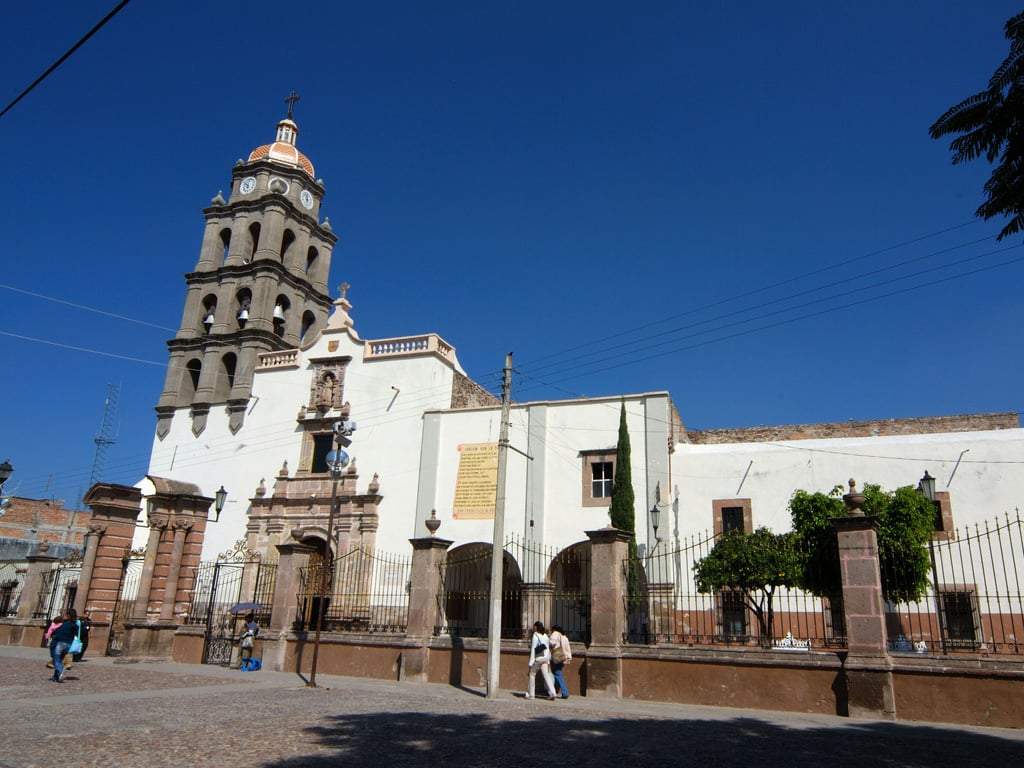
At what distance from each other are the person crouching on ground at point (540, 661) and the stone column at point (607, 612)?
0.76 metres

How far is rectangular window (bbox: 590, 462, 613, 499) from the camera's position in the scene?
25.7 meters

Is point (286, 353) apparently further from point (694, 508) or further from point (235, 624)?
point (694, 508)

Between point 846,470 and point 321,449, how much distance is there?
19779 millimetres

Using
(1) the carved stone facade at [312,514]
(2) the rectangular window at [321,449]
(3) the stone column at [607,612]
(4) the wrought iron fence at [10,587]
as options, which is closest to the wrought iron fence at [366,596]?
(1) the carved stone facade at [312,514]

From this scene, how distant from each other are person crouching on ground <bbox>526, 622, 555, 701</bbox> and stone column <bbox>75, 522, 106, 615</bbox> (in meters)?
13.9

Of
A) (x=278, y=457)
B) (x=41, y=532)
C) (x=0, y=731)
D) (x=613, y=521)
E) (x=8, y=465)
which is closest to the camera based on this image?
(x=0, y=731)

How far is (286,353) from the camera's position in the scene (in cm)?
3350

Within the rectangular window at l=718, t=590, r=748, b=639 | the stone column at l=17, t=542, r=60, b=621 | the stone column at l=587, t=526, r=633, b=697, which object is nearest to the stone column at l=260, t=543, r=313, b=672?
the stone column at l=587, t=526, r=633, b=697

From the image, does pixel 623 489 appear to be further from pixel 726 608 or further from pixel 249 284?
pixel 249 284

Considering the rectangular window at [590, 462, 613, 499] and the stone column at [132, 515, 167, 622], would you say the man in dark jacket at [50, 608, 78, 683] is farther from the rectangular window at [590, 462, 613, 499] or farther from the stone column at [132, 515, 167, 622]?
the rectangular window at [590, 462, 613, 499]

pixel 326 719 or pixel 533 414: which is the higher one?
pixel 533 414

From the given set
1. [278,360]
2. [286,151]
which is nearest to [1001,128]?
[278,360]

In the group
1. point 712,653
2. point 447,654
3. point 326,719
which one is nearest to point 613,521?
point 447,654

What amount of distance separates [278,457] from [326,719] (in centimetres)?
2339
